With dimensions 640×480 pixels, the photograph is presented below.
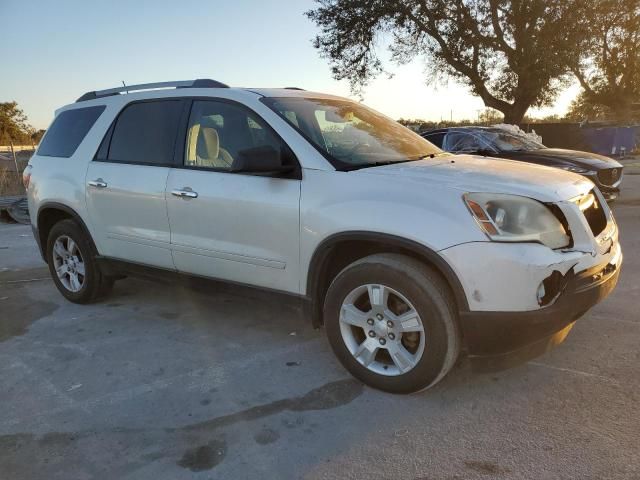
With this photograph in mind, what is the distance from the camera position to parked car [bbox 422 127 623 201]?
8.19 metres

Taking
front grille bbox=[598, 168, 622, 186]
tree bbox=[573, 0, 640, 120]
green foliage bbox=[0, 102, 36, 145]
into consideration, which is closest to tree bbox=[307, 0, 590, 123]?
tree bbox=[573, 0, 640, 120]

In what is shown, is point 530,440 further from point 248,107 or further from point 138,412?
point 248,107

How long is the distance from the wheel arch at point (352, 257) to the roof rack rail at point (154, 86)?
167cm

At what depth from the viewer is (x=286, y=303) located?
356 centimetres

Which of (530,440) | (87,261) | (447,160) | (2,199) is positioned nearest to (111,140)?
(87,261)

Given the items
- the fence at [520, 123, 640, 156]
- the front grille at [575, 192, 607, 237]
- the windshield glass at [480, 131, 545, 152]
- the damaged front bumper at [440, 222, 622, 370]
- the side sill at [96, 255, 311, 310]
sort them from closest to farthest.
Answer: the damaged front bumper at [440, 222, 622, 370] < the front grille at [575, 192, 607, 237] < the side sill at [96, 255, 311, 310] < the windshield glass at [480, 131, 545, 152] < the fence at [520, 123, 640, 156]

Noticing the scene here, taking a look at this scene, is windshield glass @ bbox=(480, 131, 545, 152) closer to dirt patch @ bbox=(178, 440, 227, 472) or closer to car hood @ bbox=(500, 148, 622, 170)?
car hood @ bbox=(500, 148, 622, 170)

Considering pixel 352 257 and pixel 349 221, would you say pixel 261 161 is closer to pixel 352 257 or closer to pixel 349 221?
pixel 349 221

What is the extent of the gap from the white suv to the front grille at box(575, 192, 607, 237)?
0.02m

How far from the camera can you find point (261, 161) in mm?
3285

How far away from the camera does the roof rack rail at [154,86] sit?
4160 millimetres

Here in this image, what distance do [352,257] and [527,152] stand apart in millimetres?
6297

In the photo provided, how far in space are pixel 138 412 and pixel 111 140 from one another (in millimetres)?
2453

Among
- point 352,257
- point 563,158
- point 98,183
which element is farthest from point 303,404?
point 563,158
